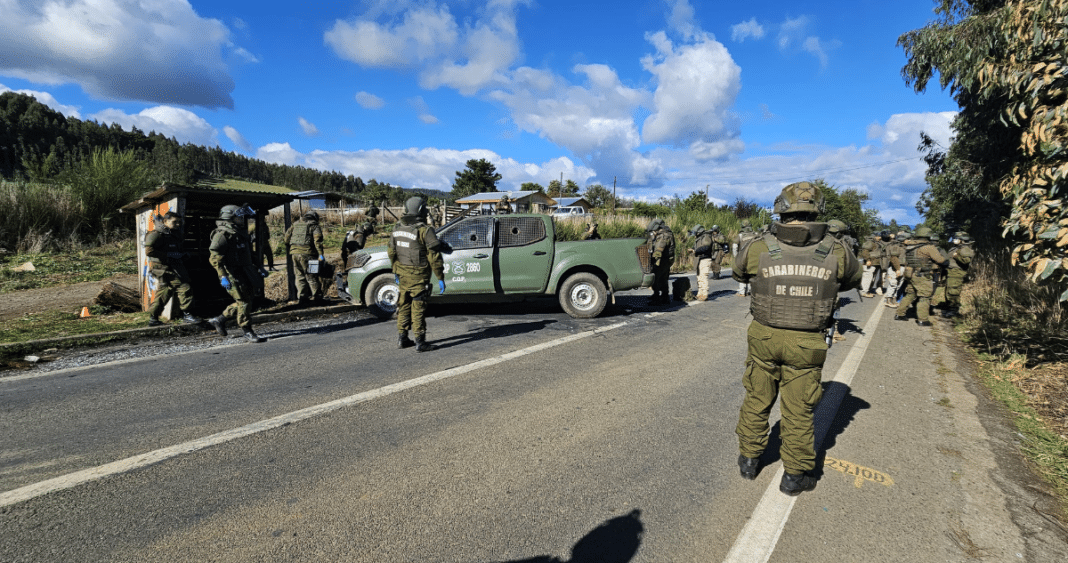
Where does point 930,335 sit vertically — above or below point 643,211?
below

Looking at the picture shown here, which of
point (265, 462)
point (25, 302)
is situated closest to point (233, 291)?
point (265, 462)

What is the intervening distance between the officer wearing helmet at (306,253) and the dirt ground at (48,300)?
3.36 metres

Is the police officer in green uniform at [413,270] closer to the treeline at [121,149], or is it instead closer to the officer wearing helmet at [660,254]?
the officer wearing helmet at [660,254]

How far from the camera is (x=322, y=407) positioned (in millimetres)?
3979

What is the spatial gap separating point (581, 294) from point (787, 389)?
209 inches

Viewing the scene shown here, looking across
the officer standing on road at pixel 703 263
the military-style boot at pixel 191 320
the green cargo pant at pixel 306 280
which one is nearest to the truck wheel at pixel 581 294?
the officer standing on road at pixel 703 263

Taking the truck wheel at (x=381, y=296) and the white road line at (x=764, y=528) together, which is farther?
the truck wheel at (x=381, y=296)

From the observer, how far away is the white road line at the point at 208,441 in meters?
2.70

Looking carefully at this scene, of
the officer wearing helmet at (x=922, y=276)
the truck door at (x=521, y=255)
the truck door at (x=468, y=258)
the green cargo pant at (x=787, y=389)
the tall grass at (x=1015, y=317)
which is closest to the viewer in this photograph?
the green cargo pant at (x=787, y=389)

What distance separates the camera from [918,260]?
9219mm

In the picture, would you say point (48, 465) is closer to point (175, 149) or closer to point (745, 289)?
point (745, 289)

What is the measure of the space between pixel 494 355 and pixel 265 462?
2915 mm

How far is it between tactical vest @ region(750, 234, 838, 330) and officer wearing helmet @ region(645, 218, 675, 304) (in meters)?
6.15

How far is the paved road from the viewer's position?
2.36 meters
